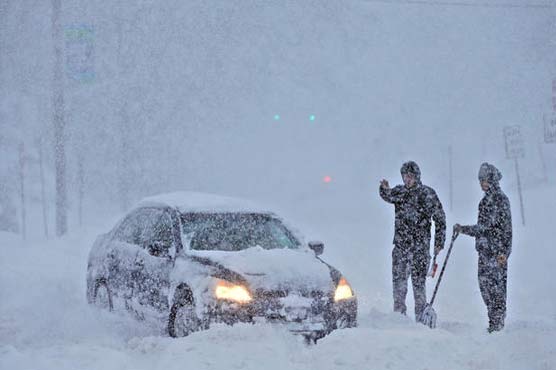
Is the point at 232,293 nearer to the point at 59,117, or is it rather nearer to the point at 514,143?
the point at 514,143

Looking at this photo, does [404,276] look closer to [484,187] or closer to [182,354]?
[484,187]

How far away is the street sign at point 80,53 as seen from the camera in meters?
19.3

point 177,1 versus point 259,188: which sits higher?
point 177,1

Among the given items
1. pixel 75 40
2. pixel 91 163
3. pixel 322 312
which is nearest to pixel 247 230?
pixel 322 312

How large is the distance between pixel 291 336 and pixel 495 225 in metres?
2.73

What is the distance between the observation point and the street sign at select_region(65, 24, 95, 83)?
19.3 meters

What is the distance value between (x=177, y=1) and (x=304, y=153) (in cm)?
2708

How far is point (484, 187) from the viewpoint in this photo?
767cm

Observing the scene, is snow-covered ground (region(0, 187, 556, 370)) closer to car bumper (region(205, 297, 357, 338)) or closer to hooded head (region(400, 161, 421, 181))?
car bumper (region(205, 297, 357, 338))

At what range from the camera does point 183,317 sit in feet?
22.1

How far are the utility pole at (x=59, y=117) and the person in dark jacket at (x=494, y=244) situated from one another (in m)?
13.9

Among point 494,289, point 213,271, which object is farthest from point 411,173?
point 213,271

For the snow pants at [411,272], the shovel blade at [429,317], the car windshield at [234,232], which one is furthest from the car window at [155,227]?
the shovel blade at [429,317]

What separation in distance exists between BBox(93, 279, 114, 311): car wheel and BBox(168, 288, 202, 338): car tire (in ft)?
5.40
